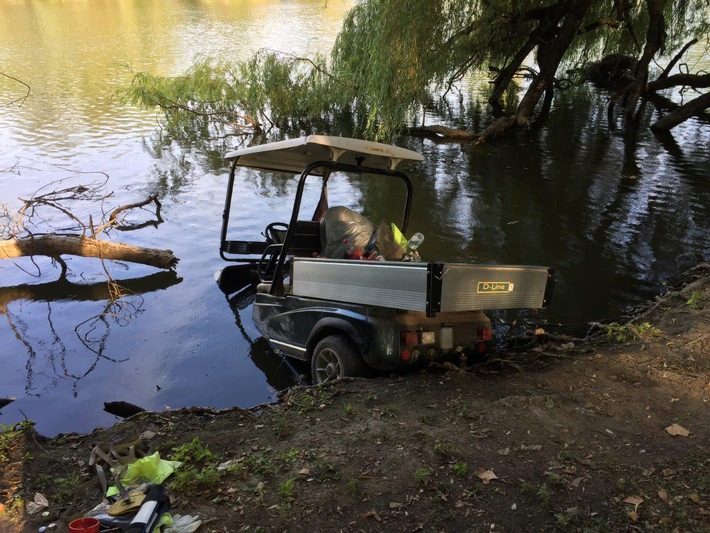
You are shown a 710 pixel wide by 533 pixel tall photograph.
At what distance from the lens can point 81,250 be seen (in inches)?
309

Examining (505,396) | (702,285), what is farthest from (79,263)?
(702,285)

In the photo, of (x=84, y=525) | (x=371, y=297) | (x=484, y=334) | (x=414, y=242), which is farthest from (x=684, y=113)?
(x=84, y=525)

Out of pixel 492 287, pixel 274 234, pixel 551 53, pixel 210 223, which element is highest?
pixel 551 53

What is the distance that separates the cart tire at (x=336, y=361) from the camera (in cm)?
445

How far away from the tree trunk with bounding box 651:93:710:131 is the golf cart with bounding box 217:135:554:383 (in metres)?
16.5

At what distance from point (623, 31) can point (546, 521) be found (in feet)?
71.8

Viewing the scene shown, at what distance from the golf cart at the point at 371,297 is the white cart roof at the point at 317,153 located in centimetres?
2

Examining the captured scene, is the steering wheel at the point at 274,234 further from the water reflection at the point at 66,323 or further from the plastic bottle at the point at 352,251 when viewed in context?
the plastic bottle at the point at 352,251

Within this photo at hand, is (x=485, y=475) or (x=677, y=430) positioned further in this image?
(x=677, y=430)

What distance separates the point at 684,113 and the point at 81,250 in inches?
739

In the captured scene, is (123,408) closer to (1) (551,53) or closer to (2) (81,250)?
(2) (81,250)

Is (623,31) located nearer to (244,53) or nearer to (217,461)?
(244,53)

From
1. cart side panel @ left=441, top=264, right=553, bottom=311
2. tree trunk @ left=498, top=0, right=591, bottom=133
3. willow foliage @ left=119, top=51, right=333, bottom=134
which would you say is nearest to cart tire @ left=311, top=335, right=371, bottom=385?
cart side panel @ left=441, top=264, right=553, bottom=311

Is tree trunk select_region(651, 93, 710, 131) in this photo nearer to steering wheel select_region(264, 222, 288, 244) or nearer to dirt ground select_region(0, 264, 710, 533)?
dirt ground select_region(0, 264, 710, 533)
